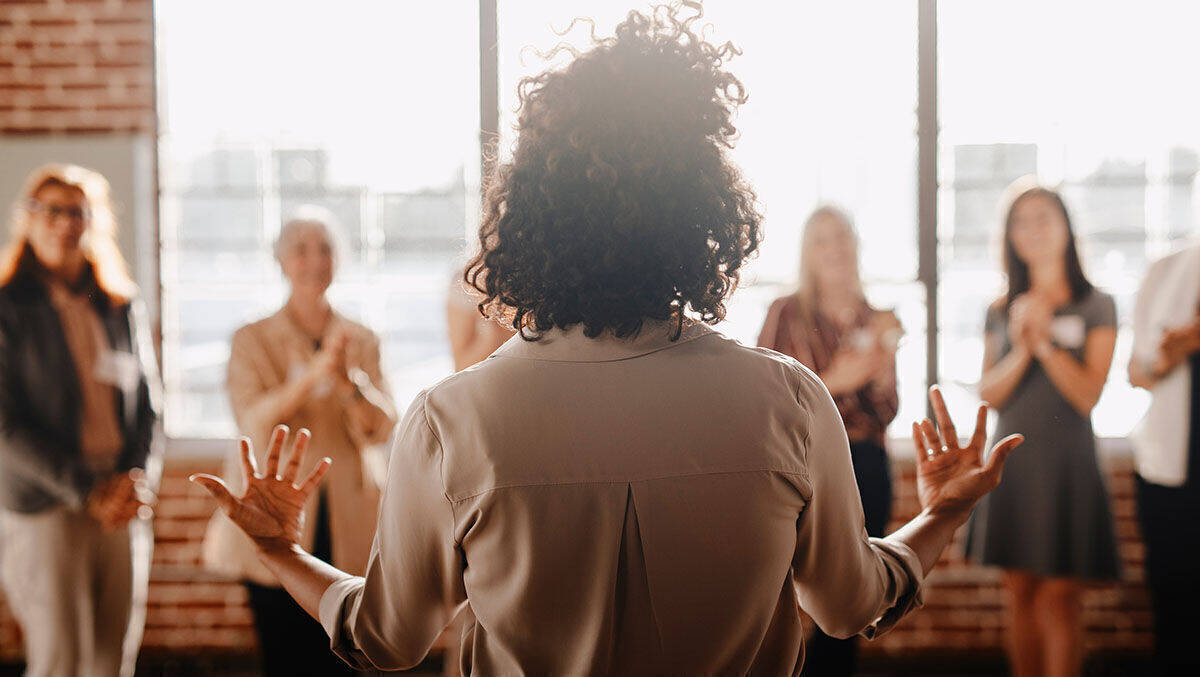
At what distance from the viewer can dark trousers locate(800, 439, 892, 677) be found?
108 inches

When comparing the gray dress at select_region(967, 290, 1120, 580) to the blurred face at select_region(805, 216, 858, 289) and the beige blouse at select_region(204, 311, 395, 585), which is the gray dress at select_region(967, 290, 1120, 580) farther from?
the beige blouse at select_region(204, 311, 395, 585)

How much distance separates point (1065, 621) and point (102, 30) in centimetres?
389

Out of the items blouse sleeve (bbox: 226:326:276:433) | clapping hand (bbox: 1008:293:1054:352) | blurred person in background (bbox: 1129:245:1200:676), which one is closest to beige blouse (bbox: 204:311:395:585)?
blouse sleeve (bbox: 226:326:276:433)

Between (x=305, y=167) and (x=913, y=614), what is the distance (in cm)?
287

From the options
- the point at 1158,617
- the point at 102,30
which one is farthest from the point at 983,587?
the point at 102,30

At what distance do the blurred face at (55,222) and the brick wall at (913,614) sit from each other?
1.34 meters

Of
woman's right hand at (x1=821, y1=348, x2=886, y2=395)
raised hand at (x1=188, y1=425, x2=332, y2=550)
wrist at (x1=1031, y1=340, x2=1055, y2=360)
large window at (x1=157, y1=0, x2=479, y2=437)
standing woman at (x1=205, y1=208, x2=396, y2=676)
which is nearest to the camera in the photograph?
raised hand at (x1=188, y1=425, x2=332, y2=550)

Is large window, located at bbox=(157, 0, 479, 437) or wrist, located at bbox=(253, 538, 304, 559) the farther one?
large window, located at bbox=(157, 0, 479, 437)

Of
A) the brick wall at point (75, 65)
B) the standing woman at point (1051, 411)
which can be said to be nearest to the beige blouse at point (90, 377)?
the brick wall at point (75, 65)

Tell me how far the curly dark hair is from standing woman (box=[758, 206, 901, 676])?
5.81ft

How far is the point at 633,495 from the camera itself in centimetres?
98

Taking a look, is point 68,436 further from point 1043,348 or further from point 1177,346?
point 1177,346

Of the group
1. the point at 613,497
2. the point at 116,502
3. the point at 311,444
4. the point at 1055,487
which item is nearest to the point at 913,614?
the point at 1055,487

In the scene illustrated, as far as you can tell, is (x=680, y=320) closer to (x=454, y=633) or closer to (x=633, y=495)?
(x=633, y=495)
